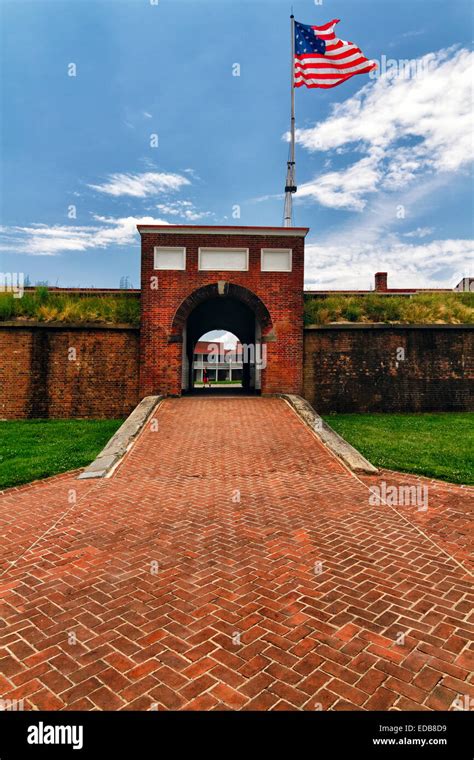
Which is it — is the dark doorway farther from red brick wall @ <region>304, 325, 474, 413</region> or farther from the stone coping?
the stone coping

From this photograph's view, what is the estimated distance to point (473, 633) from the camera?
3.12 meters

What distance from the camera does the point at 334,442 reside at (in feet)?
30.6

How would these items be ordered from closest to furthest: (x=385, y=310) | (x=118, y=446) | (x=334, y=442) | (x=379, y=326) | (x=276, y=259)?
(x=118, y=446) < (x=334, y=442) < (x=276, y=259) < (x=379, y=326) < (x=385, y=310)

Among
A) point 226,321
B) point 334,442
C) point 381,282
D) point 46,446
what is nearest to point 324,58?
point 381,282

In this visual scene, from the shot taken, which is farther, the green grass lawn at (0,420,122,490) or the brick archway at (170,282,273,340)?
the brick archway at (170,282,273,340)

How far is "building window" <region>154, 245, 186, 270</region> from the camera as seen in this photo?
46.6 feet

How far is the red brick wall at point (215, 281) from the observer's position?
1396 centimetres

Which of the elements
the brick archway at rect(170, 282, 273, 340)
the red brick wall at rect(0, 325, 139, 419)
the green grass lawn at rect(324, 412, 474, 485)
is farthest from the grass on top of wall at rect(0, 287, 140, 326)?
the green grass lawn at rect(324, 412, 474, 485)

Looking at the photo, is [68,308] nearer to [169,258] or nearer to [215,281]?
[169,258]

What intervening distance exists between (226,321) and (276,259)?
6.98 meters

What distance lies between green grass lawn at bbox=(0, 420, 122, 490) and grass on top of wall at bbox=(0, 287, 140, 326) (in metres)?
3.70

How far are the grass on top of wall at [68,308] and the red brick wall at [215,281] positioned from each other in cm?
111

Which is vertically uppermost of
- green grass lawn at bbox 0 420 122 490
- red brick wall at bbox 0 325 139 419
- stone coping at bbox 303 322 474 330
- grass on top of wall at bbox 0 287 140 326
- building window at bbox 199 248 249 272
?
building window at bbox 199 248 249 272
